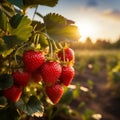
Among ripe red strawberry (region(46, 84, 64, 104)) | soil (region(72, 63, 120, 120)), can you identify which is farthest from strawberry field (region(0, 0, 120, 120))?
soil (region(72, 63, 120, 120))

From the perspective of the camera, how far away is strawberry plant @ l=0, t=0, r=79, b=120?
5.29 ft

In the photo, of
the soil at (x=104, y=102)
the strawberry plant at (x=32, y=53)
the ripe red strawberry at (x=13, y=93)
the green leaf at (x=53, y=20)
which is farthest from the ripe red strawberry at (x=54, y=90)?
the soil at (x=104, y=102)

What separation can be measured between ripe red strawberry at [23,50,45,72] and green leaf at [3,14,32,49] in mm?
72

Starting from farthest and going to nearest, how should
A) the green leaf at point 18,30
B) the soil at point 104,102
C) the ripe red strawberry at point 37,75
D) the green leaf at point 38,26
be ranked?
the soil at point 104,102 < the green leaf at point 38,26 < the ripe red strawberry at point 37,75 < the green leaf at point 18,30

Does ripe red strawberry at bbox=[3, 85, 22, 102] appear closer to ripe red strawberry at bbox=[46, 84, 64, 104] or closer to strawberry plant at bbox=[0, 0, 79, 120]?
strawberry plant at bbox=[0, 0, 79, 120]

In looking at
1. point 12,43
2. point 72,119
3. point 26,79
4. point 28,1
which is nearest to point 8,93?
point 26,79

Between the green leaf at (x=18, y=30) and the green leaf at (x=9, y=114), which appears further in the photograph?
the green leaf at (x=9, y=114)

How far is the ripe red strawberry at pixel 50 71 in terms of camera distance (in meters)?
1.62

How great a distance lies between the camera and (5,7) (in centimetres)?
179

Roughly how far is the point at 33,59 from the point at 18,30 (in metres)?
0.12

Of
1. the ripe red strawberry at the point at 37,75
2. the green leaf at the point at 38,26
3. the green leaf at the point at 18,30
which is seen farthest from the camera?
the green leaf at the point at 38,26

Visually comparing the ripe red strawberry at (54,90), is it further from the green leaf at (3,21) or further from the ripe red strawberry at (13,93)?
the green leaf at (3,21)

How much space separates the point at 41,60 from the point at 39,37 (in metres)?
0.21

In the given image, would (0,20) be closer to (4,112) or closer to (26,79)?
(26,79)
